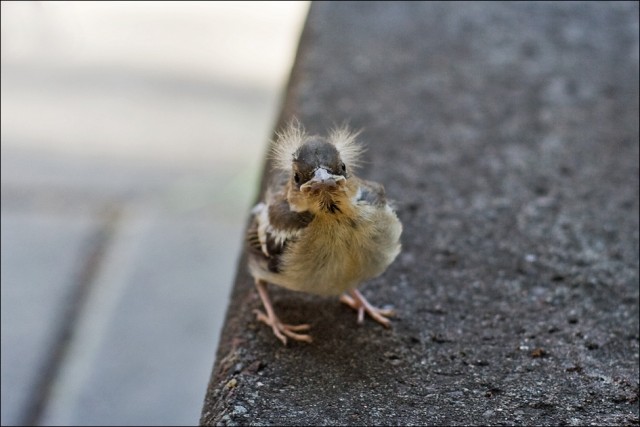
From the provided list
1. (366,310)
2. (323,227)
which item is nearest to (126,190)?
(366,310)

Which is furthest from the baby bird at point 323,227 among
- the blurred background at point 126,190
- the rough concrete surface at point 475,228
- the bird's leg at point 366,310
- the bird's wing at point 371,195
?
the blurred background at point 126,190

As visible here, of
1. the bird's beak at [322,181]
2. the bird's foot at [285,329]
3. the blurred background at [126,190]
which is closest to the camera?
the bird's beak at [322,181]

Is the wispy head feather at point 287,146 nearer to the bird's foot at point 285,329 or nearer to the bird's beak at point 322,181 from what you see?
the bird's beak at point 322,181

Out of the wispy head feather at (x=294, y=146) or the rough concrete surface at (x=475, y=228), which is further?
the wispy head feather at (x=294, y=146)

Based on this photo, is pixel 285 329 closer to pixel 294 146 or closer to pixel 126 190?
pixel 294 146

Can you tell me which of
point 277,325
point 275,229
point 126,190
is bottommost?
point 126,190

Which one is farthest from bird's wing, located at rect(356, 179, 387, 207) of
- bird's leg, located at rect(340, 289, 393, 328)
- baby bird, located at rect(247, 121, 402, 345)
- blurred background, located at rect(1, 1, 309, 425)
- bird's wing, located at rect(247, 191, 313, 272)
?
blurred background, located at rect(1, 1, 309, 425)

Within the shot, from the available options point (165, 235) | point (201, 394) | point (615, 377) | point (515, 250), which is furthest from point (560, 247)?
point (165, 235)
